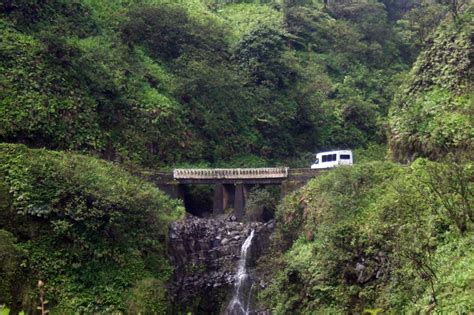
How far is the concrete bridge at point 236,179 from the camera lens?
35.5m

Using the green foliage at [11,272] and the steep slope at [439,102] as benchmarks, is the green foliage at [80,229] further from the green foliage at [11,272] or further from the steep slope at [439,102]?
the steep slope at [439,102]

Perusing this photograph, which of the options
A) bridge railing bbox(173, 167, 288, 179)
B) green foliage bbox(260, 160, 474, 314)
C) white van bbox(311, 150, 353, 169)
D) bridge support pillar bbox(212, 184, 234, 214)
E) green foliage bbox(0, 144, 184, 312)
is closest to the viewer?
green foliage bbox(260, 160, 474, 314)

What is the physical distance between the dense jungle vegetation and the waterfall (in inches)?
44.7

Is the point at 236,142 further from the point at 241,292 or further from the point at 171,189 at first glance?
the point at 241,292

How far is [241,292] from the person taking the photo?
29109 mm

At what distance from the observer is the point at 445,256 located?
19766mm

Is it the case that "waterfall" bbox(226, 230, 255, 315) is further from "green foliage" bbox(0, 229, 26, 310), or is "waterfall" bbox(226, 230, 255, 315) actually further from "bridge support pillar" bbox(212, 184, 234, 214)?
"green foliage" bbox(0, 229, 26, 310)

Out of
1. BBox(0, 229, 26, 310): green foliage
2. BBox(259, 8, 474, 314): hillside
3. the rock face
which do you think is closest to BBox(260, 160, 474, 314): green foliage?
BBox(259, 8, 474, 314): hillside

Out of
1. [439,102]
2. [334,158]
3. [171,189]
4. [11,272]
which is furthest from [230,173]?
[11,272]

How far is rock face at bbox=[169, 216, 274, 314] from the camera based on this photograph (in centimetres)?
2873

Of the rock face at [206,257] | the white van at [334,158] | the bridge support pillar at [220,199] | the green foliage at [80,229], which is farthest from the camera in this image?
the white van at [334,158]

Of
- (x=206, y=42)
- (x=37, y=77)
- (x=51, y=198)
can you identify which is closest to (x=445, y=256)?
(x=51, y=198)

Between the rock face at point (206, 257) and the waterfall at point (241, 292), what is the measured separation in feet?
1.03

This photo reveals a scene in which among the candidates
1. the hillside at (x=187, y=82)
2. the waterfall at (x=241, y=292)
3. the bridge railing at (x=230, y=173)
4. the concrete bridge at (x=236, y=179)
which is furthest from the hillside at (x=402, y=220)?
the hillside at (x=187, y=82)
